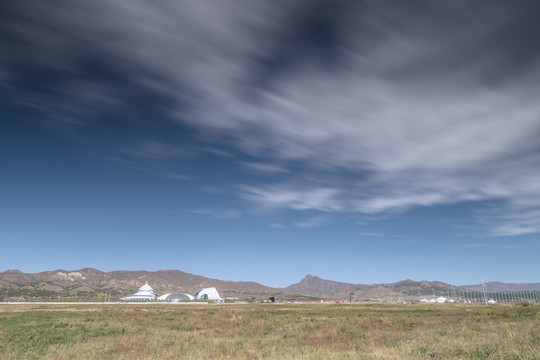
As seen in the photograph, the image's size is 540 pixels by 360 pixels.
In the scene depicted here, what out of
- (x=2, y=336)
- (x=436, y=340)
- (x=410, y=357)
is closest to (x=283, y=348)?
(x=410, y=357)

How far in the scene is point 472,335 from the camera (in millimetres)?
27281

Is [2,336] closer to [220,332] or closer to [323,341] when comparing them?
[220,332]

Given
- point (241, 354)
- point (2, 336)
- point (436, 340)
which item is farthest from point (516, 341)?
point (2, 336)

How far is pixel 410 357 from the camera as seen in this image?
18547mm

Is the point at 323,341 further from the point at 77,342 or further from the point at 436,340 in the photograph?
the point at 77,342

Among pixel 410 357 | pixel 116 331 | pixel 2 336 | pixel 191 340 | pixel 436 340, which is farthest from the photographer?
pixel 116 331

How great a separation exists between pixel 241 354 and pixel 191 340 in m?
8.37

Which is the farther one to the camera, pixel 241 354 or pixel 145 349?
pixel 145 349

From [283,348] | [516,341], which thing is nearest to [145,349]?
[283,348]

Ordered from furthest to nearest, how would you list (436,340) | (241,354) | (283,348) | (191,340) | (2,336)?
1. (2,336)
2. (191,340)
3. (436,340)
4. (283,348)
5. (241,354)

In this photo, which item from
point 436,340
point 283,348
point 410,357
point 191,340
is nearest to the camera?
point 410,357

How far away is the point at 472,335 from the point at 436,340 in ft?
13.9

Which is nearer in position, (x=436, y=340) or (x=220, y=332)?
(x=436, y=340)

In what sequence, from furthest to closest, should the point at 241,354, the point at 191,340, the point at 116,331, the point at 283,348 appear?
the point at 116,331 < the point at 191,340 < the point at 283,348 < the point at 241,354
